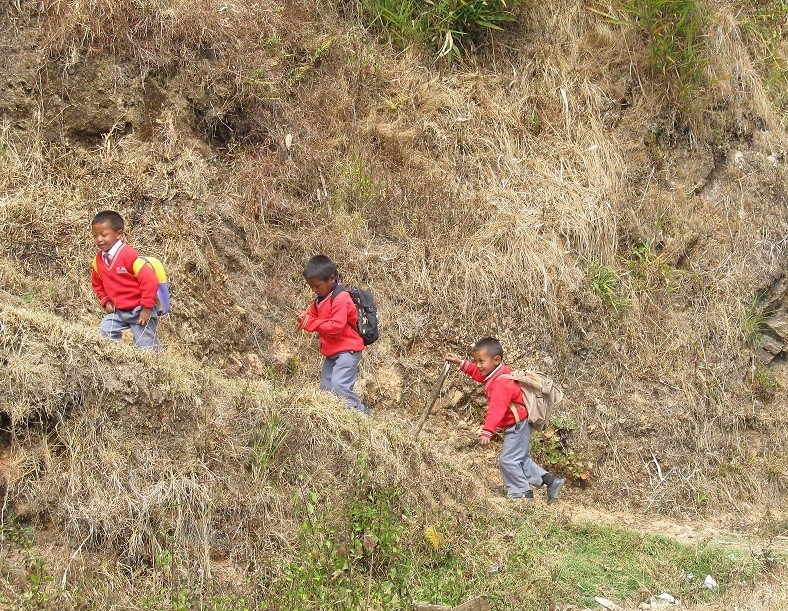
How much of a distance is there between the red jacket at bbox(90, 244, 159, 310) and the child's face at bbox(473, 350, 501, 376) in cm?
245

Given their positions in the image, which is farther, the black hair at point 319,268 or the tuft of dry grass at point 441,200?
the tuft of dry grass at point 441,200

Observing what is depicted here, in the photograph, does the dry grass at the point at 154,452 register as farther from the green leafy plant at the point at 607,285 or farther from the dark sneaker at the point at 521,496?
the green leafy plant at the point at 607,285

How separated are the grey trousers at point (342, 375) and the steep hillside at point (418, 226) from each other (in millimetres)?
438

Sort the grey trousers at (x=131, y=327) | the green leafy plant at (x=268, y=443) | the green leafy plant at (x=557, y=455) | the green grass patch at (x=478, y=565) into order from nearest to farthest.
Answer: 1. the green grass patch at (x=478, y=565)
2. the green leafy plant at (x=268, y=443)
3. the grey trousers at (x=131, y=327)
4. the green leafy plant at (x=557, y=455)

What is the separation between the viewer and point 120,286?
6.80m

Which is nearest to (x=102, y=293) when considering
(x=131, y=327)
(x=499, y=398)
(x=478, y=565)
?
(x=131, y=327)

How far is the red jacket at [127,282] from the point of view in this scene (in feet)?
22.1

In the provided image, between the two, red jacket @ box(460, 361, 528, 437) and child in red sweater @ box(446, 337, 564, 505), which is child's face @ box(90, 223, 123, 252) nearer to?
child in red sweater @ box(446, 337, 564, 505)

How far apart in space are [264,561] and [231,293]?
282 centimetres

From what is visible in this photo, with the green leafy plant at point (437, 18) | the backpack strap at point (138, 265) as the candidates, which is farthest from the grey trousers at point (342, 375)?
the green leafy plant at point (437, 18)

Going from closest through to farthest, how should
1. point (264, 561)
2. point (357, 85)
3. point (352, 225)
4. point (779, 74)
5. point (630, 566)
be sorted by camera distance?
point (264, 561)
point (630, 566)
point (352, 225)
point (357, 85)
point (779, 74)

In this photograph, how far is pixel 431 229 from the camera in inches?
365

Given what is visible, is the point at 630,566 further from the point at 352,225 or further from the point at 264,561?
the point at 352,225

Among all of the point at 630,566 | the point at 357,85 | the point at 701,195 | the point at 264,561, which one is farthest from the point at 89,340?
the point at 701,195
